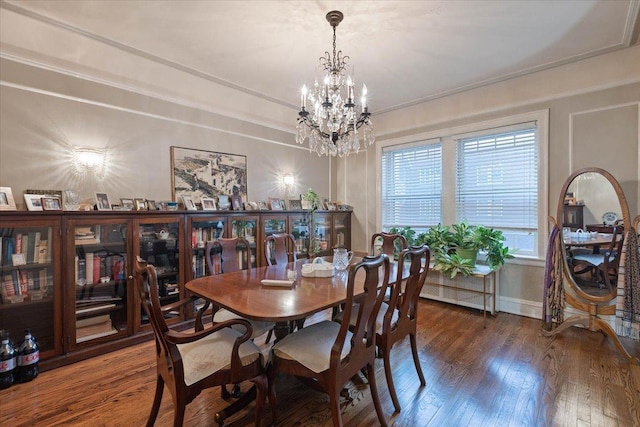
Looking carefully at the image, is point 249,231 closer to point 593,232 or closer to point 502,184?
point 502,184

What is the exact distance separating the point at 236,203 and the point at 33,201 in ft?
6.12

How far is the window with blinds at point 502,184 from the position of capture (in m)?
3.56

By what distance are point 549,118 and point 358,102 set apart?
2.33 metres

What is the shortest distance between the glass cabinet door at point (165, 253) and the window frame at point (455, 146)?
3.09 meters

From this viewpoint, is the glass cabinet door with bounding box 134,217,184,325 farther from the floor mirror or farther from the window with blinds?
the floor mirror

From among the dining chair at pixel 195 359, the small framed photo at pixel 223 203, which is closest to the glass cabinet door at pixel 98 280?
the small framed photo at pixel 223 203

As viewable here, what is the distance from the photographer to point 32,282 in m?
2.37

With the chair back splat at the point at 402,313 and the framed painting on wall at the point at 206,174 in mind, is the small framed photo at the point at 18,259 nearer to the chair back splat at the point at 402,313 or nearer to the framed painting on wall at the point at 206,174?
the framed painting on wall at the point at 206,174

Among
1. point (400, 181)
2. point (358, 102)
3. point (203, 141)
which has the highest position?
point (358, 102)

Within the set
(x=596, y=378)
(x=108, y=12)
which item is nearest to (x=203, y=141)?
(x=108, y=12)

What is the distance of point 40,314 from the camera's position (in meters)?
2.40

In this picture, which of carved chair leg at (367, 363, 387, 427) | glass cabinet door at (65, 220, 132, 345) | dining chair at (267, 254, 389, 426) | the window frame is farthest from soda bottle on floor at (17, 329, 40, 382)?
the window frame

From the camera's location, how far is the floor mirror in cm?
271

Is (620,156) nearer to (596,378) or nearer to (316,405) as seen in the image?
(596,378)
